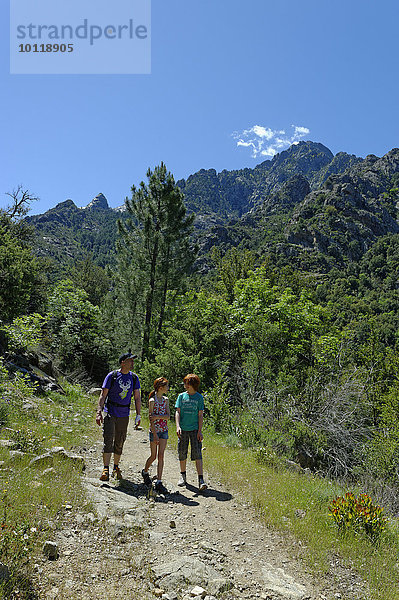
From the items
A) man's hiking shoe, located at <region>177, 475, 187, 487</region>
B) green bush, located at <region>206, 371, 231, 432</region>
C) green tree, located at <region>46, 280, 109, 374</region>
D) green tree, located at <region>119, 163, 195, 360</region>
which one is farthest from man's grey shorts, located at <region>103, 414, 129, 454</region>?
green tree, located at <region>46, 280, 109, 374</region>

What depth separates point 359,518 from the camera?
14.2ft

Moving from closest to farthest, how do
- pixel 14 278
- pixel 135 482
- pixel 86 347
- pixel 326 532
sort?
pixel 326 532 → pixel 135 482 → pixel 14 278 → pixel 86 347

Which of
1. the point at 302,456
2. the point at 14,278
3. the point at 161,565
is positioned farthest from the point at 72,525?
the point at 14,278

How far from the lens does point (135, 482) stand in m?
5.46

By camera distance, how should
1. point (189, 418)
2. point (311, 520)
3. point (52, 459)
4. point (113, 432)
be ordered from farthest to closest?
point (189, 418) < point (113, 432) < point (52, 459) < point (311, 520)

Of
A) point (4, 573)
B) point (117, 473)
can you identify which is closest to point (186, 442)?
point (117, 473)

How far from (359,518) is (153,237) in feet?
45.3

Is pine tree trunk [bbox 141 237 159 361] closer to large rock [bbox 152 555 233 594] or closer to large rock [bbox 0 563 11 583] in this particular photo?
large rock [bbox 152 555 233 594]

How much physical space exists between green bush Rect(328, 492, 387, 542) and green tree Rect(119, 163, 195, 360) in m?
12.4

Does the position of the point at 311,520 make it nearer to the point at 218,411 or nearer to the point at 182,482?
the point at 182,482

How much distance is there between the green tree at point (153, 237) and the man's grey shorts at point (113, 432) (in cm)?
1074

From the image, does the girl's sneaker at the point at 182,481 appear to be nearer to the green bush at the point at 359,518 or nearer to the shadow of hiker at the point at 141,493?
the shadow of hiker at the point at 141,493

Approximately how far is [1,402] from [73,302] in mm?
15788

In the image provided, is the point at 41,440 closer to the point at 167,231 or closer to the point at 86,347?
the point at 167,231
